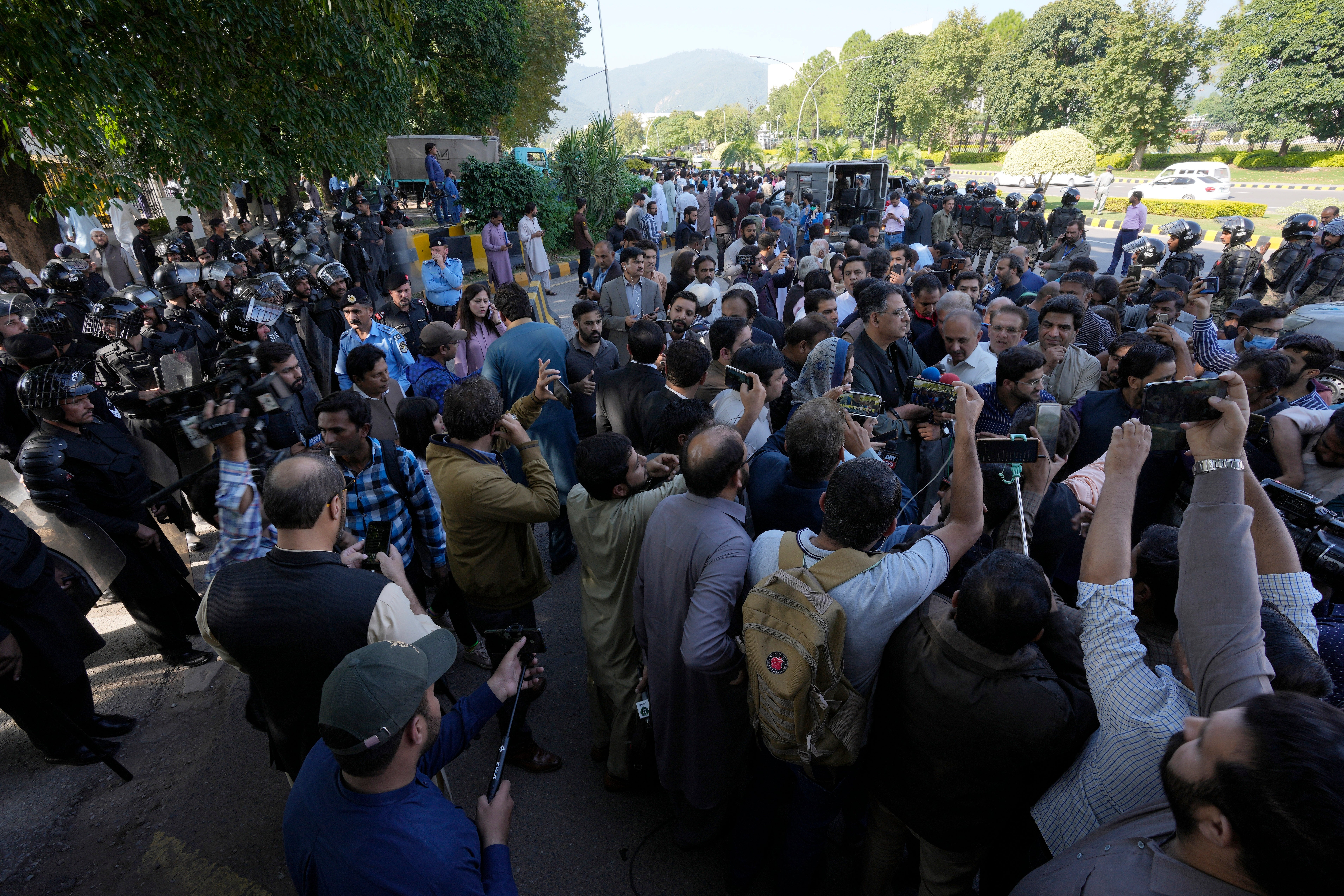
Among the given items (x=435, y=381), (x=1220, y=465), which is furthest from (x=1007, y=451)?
(x=435, y=381)

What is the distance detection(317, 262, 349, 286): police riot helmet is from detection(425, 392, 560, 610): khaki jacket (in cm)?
397

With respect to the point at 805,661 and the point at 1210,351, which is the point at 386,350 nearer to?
the point at 805,661

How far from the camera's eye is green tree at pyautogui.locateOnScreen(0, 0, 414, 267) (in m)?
5.15

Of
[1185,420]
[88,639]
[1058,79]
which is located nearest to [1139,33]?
[1058,79]

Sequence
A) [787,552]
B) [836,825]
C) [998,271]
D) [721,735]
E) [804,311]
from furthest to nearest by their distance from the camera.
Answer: [998,271] < [804,311] < [836,825] < [721,735] < [787,552]

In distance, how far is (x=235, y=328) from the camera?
5266mm

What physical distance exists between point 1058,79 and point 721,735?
54683mm

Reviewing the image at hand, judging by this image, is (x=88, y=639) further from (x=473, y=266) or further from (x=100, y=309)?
(x=473, y=266)

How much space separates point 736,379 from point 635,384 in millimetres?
868

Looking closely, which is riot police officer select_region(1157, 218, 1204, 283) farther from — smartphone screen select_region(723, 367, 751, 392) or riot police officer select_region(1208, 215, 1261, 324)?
smartphone screen select_region(723, 367, 751, 392)

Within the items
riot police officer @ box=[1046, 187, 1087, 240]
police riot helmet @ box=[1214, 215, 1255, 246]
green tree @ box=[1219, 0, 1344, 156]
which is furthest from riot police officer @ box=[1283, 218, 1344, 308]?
green tree @ box=[1219, 0, 1344, 156]

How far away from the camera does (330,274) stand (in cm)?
610

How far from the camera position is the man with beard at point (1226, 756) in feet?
3.07

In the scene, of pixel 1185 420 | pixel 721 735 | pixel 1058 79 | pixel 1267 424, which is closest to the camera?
pixel 1185 420
